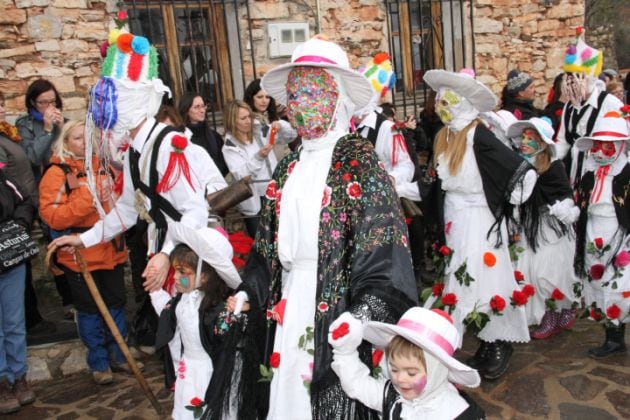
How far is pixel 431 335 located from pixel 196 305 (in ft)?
4.79

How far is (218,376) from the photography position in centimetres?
269

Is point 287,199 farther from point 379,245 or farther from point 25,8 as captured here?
point 25,8

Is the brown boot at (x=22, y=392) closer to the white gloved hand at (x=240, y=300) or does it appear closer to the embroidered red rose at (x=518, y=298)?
the white gloved hand at (x=240, y=300)

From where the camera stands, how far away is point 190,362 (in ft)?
10.3

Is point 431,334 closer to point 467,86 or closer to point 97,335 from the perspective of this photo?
point 467,86

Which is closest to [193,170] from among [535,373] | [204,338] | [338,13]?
[204,338]

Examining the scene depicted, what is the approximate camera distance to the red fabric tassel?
3523 millimetres

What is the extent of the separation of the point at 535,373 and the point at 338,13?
4999mm

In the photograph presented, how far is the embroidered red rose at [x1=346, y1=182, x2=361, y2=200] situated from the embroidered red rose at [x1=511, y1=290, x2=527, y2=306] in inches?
83.1

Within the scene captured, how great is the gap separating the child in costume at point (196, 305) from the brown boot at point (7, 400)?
5.90 feet

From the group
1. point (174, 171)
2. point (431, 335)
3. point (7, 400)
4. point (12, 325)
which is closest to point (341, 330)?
point (431, 335)

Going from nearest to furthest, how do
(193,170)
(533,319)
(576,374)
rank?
1. (193,170)
2. (576,374)
3. (533,319)

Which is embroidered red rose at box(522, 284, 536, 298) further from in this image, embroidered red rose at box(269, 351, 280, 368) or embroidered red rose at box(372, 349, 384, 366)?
embroidered red rose at box(269, 351, 280, 368)

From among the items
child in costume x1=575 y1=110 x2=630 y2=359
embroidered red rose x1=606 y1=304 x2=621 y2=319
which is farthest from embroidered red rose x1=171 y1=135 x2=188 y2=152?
embroidered red rose x1=606 y1=304 x2=621 y2=319
